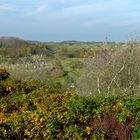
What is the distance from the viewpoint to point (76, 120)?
755cm

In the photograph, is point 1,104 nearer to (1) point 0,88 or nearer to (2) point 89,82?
(1) point 0,88

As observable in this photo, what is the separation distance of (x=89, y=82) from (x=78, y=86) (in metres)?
1.60

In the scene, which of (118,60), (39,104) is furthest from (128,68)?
(39,104)

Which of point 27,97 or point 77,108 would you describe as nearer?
point 77,108

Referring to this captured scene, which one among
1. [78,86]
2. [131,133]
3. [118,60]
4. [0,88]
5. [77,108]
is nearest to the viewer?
[131,133]

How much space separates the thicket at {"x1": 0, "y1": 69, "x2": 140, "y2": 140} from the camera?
7238 millimetres

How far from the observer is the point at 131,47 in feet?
89.6

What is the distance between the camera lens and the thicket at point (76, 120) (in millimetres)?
7238

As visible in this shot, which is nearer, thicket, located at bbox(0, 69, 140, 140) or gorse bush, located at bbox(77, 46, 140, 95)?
thicket, located at bbox(0, 69, 140, 140)

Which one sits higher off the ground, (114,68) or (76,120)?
(76,120)

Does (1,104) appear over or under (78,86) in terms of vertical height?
over

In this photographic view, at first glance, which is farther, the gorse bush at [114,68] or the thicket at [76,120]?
the gorse bush at [114,68]

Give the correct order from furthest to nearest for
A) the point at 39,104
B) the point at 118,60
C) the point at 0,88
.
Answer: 1. the point at 118,60
2. the point at 0,88
3. the point at 39,104

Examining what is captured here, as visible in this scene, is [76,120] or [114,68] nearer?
[76,120]
